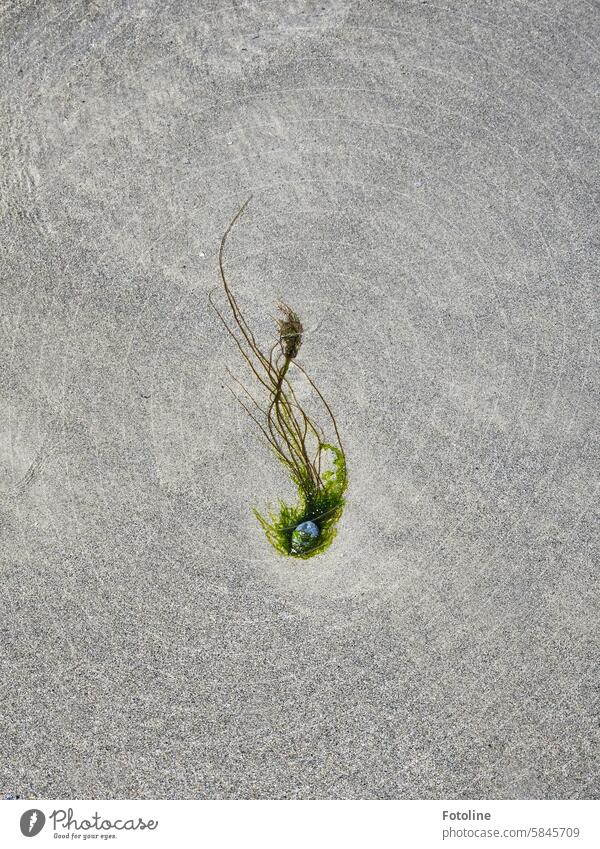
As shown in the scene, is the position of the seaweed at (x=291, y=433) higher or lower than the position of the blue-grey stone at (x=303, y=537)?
higher

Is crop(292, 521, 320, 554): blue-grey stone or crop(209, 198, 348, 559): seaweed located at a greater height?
crop(209, 198, 348, 559): seaweed

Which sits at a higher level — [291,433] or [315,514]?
[291,433]

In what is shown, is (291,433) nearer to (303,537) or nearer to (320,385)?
(320,385)

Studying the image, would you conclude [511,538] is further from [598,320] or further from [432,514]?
[598,320]

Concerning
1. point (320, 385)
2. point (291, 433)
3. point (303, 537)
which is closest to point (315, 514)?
point (303, 537)

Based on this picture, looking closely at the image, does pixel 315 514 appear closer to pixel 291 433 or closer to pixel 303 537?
pixel 303 537

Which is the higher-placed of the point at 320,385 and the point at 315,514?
the point at 320,385

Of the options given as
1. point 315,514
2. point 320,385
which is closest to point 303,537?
point 315,514

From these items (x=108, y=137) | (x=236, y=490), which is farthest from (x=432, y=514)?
(x=108, y=137)
